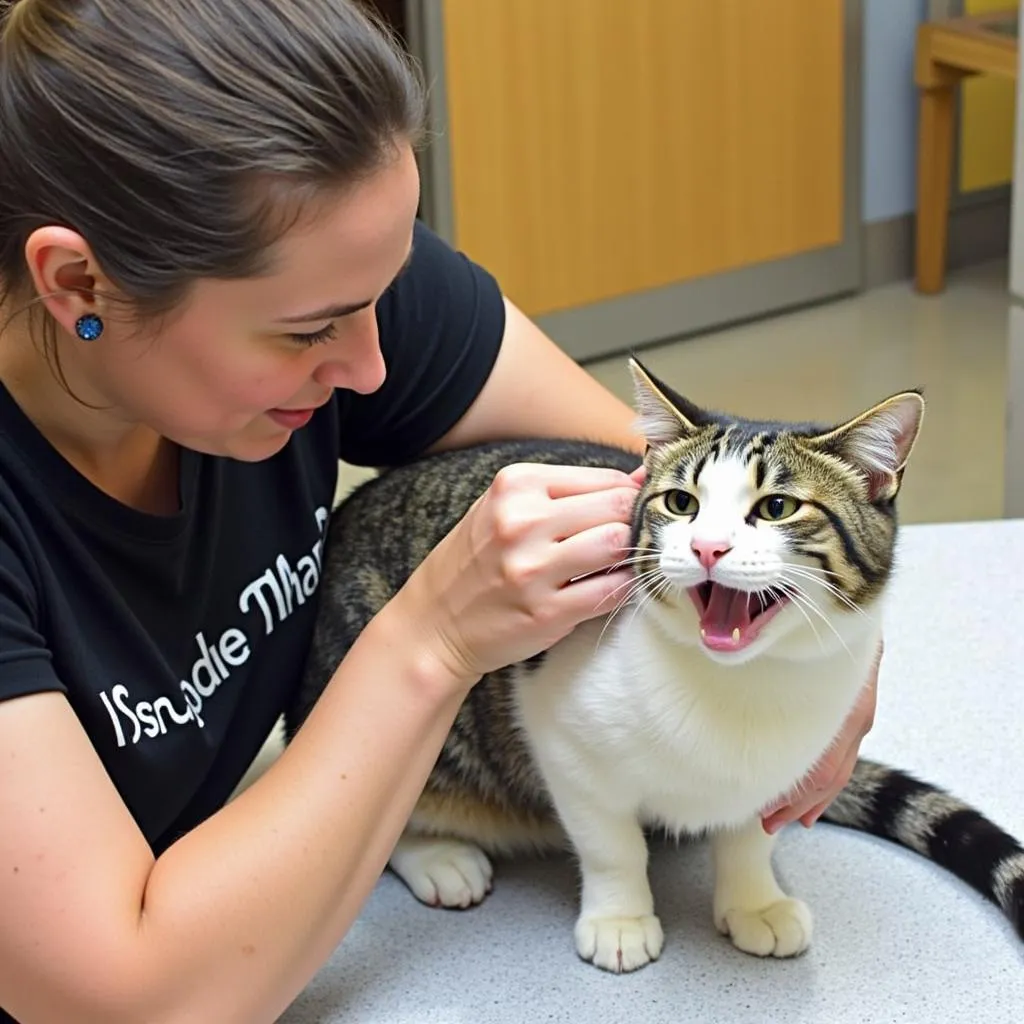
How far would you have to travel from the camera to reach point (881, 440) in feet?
3.24

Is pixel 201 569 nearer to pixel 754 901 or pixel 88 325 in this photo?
pixel 88 325

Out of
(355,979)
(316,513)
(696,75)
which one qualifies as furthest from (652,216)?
(355,979)

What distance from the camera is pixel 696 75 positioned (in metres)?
3.72

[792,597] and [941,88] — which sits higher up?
[792,597]

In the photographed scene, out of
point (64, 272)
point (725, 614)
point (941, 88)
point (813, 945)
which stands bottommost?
point (813, 945)

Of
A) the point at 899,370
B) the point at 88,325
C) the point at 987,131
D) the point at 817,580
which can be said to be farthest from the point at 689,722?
the point at 987,131

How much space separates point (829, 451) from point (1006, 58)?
9.58 feet

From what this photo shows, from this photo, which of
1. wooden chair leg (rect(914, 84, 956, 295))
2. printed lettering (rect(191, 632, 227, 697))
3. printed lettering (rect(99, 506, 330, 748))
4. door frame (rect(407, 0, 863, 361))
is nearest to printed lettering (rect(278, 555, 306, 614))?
printed lettering (rect(99, 506, 330, 748))

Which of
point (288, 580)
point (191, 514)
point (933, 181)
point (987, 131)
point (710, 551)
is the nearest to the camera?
point (710, 551)

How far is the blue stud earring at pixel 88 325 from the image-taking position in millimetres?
853

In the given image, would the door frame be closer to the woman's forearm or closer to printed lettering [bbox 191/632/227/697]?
printed lettering [bbox 191/632/227/697]

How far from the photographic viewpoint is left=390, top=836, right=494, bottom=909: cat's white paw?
3.50 ft

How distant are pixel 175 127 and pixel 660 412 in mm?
434

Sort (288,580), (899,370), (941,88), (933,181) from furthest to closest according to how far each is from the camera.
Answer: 1. (933,181)
2. (941,88)
3. (899,370)
4. (288,580)
